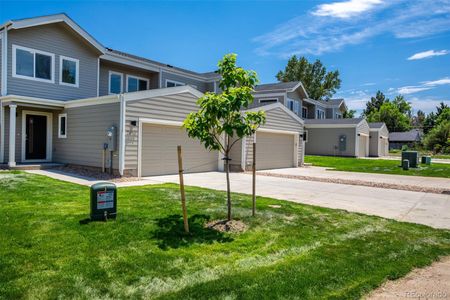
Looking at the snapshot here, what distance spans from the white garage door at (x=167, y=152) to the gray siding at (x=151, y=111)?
1.56ft

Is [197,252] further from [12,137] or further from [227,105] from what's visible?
[12,137]

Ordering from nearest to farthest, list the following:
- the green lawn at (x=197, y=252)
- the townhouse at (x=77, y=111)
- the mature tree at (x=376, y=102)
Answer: the green lawn at (x=197, y=252), the townhouse at (x=77, y=111), the mature tree at (x=376, y=102)

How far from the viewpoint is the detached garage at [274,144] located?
54.0 ft

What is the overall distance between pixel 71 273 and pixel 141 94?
9167mm

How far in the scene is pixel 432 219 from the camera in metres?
6.95

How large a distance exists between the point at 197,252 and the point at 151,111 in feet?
29.1

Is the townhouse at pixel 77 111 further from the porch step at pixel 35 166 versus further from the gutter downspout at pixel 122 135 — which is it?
the porch step at pixel 35 166

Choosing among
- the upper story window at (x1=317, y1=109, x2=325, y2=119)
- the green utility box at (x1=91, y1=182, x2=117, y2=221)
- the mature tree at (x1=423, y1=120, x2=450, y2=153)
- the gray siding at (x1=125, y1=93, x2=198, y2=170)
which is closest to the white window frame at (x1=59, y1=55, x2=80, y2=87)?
the gray siding at (x1=125, y1=93, x2=198, y2=170)

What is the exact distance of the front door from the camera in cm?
1415

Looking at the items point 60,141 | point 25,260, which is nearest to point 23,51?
point 60,141

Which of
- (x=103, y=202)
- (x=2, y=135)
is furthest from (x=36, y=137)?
(x=103, y=202)

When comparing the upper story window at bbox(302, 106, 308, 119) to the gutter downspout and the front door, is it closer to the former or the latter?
the front door

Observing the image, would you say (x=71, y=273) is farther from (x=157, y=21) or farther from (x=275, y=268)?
(x=157, y=21)

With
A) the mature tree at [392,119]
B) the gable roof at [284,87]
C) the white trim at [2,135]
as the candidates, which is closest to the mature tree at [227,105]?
the white trim at [2,135]
